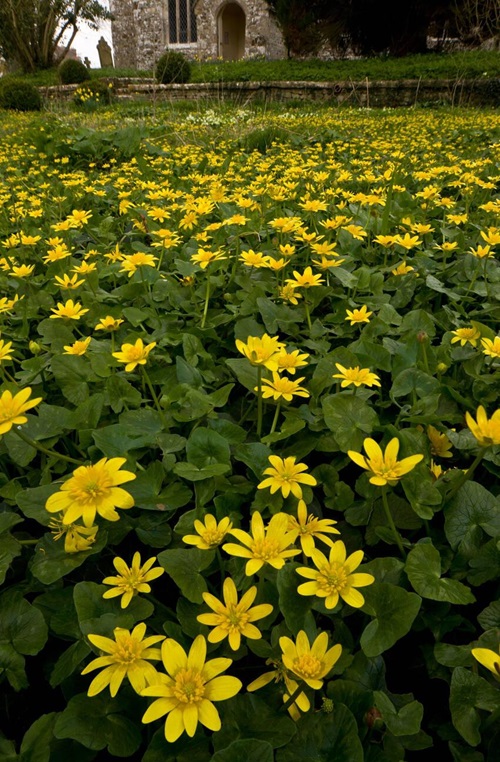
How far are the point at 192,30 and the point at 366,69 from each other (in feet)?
43.6

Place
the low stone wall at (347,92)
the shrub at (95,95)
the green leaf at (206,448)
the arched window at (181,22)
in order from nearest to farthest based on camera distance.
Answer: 1. the green leaf at (206,448)
2. the low stone wall at (347,92)
3. the shrub at (95,95)
4. the arched window at (181,22)

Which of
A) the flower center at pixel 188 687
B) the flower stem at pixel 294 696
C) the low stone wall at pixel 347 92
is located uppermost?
the low stone wall at pixel 347 92

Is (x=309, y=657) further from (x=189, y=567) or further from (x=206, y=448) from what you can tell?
(x=206, y=448)

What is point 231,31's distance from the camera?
2438cm

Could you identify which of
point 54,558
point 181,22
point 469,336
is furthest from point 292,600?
point 181,22

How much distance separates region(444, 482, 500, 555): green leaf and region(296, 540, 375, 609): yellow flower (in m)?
0.26

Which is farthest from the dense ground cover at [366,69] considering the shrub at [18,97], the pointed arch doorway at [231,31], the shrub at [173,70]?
the pointed arch doorway at [231,31]

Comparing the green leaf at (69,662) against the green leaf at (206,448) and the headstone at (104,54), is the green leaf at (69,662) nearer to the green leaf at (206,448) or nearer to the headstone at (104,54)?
the green leaf at (206,448)

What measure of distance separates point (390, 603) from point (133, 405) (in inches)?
30.7

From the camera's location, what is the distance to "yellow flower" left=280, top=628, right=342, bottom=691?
696mm

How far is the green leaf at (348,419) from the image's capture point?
1.08m

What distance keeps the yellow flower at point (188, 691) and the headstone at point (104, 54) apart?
30.2 metres

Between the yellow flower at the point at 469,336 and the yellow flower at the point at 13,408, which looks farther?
the yellow flower at the point at 469,336

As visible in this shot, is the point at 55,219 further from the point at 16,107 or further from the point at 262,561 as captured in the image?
the point at 16,107
